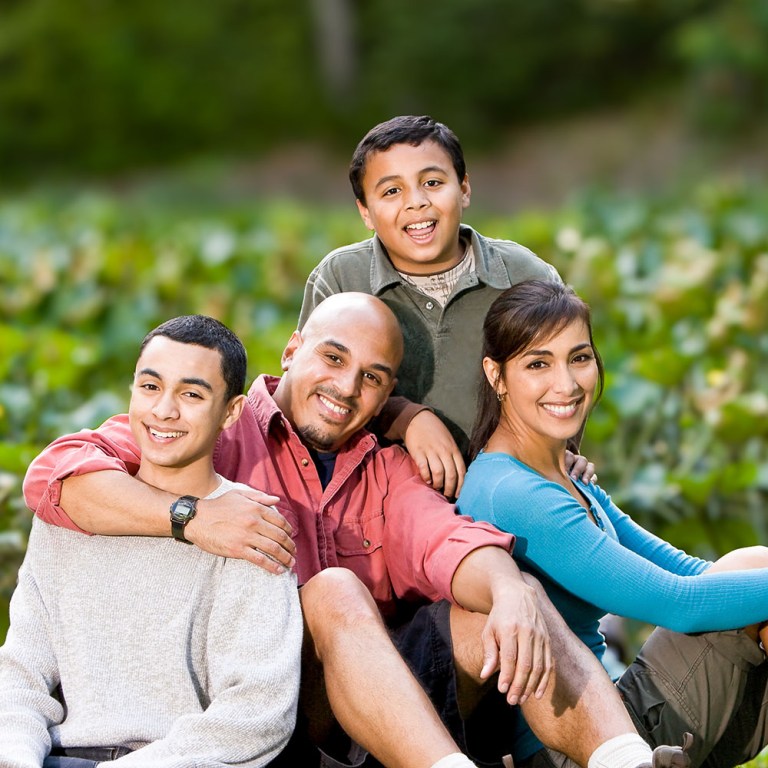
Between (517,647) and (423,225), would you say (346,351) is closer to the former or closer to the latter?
(423,225)

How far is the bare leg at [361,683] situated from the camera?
3020 millimetres

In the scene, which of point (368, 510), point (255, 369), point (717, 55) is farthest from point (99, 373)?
point (717, 55)

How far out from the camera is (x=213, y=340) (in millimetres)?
3377

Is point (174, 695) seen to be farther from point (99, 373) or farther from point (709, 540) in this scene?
point (99, 373)

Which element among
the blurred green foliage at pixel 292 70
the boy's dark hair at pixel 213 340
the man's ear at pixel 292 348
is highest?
the blurred green foliage at pixel 292 70

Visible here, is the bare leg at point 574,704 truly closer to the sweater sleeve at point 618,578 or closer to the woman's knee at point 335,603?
the sweater sleeve at point 618,578

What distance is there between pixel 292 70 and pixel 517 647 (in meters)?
24.3

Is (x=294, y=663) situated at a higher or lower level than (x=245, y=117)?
lower

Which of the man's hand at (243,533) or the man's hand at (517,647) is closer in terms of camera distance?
the man's hand at (517,647)

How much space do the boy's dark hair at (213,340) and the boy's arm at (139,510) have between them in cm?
26

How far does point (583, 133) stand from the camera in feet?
76.2

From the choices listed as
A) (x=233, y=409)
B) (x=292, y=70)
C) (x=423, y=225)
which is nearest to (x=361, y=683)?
(x=233, y=409)

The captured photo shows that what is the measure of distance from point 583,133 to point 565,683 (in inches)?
818

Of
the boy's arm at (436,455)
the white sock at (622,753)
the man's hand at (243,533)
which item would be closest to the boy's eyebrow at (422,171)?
the boy's arm at (436,455)
